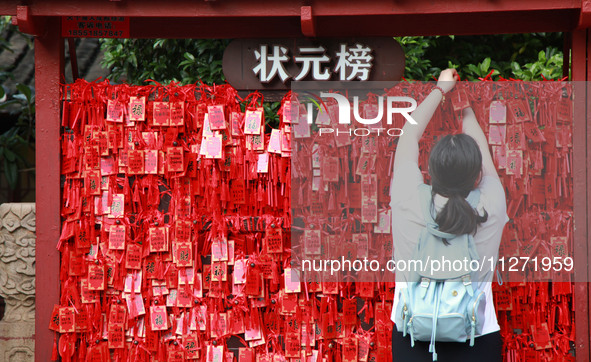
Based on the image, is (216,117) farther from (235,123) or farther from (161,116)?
(161,116)

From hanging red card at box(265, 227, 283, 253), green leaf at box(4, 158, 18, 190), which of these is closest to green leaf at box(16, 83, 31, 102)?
green leaf at box(4, 158, 18, 190)

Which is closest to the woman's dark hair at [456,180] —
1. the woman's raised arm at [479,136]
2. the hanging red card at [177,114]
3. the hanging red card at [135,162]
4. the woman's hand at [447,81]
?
the woman's raised arm at [479,136]

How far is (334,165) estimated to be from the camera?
443 centimetres

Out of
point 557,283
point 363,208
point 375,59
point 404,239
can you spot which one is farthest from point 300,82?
point 557,283

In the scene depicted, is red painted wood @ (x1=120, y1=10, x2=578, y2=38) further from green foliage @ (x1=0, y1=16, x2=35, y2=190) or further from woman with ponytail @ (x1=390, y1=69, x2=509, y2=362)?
green foliage @ (x1=0, y1=16, x2=35, y2=190)

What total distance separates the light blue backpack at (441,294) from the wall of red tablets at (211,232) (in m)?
0.86

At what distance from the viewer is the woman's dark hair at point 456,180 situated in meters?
3.45

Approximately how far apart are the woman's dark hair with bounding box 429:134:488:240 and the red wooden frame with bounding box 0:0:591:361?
1118 mm

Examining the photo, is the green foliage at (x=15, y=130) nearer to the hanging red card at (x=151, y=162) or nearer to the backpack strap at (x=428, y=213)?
the hanging red card at (x=151, y=162)

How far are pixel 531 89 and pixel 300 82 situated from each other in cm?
165

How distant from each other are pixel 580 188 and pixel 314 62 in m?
2.06

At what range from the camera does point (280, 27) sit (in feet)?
14.7

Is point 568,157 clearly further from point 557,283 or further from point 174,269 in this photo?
point 174,269

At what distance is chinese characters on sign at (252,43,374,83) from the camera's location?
4395 millimetres
